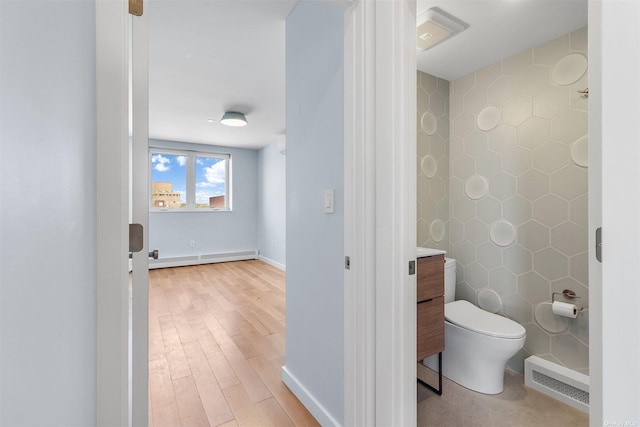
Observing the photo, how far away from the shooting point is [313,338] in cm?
153

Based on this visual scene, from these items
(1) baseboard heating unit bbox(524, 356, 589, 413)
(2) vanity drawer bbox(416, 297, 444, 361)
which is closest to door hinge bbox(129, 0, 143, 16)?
(2) vanity drawer bbox(416, 297, 444, 361)

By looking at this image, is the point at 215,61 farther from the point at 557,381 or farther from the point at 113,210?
the point at 557,381

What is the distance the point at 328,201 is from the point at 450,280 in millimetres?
1414

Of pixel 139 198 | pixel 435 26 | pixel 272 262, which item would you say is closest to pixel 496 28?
pixel 435 26

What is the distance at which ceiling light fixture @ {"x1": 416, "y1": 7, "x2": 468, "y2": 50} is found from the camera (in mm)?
1639

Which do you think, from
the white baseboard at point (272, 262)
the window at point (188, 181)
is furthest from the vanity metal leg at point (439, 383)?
the window at point (188, 181)

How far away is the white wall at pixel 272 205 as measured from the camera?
505 centimetres

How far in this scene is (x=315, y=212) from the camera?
4.85ft

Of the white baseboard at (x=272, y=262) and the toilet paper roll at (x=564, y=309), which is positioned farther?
the white baseboard at (x=272, y=262)

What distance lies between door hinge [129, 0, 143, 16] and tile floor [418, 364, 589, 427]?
6.90 feet

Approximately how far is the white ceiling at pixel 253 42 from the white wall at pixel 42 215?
782 millimetres

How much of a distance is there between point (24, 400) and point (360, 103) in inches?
44.5

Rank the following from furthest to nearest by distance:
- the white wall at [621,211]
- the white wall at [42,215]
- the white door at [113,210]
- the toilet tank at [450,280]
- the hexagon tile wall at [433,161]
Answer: the hexagon tile wall at [433,161] < the toilet tank at [450,280] < the white door at [113,210] < the white wall at [621,211] < the white wall at [42,215]

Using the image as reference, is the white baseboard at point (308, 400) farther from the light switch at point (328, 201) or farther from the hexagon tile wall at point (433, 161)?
the hexagon tile wall at point (433, 161)
